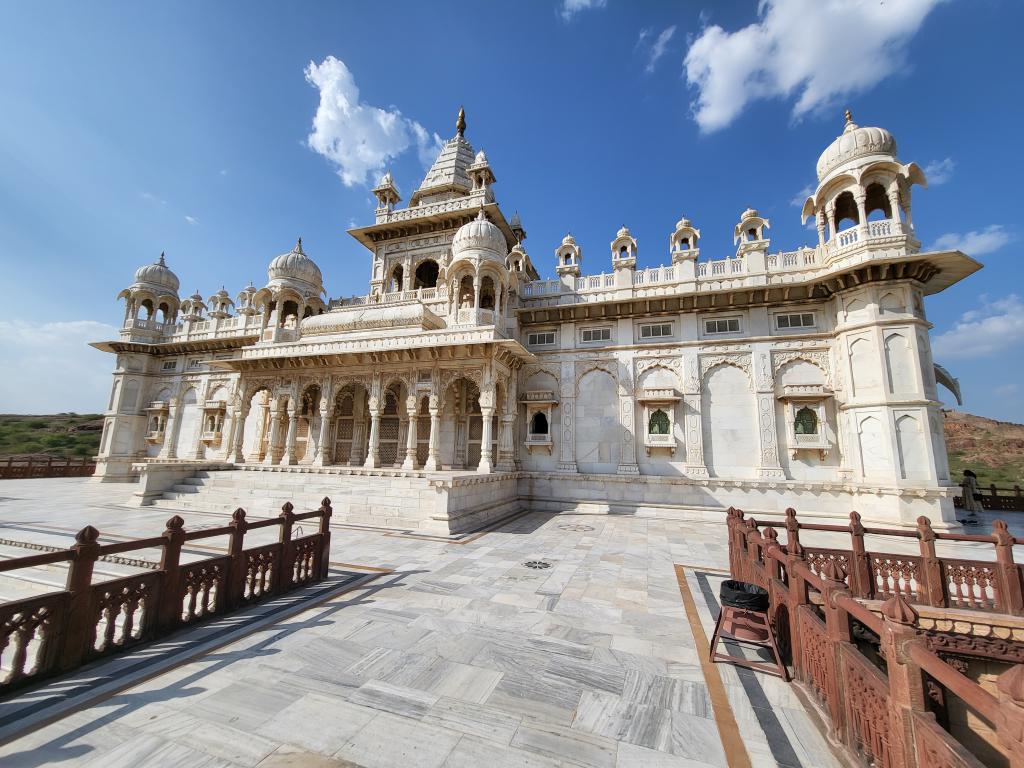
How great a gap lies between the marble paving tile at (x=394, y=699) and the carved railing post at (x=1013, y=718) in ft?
10.5

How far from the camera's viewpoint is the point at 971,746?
5.10 meters

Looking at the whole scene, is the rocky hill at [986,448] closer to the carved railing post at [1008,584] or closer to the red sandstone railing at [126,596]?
the carved railing post at [1008,584]

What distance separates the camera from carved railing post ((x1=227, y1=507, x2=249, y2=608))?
5.07 meters

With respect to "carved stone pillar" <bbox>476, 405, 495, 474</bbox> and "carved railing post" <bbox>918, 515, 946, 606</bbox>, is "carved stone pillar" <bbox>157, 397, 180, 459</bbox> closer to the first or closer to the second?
"carved stone pillar" <bbox>476, 405, 495, 474</bbox>

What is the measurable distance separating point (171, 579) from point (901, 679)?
610cm

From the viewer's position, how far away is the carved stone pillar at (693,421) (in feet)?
46.0

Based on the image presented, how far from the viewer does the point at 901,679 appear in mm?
2330

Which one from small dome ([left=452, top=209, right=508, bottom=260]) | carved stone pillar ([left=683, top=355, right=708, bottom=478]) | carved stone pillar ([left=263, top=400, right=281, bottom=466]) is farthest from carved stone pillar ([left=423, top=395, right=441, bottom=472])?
carved stone pillar ([left=683, top=355, right=708, bottom=478])

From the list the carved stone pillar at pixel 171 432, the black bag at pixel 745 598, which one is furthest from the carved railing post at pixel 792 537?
the carved stone pillar at pixel 171 432

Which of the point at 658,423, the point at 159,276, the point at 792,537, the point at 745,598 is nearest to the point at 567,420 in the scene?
the point at 658,423

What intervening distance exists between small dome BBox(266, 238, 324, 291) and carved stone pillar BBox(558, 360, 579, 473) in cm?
1220

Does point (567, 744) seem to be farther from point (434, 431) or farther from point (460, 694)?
point (434, 431)

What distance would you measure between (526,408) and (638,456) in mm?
4357

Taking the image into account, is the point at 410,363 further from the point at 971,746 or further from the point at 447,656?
the point at 971,746
